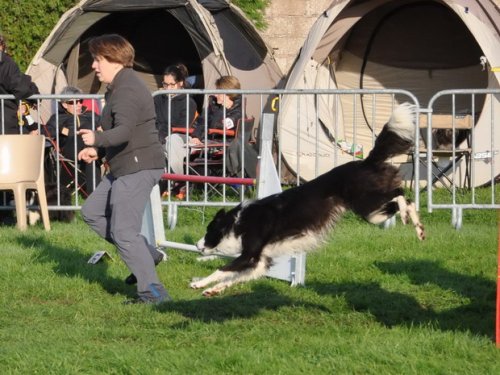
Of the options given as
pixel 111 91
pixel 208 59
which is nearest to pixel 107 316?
pixel 111 91

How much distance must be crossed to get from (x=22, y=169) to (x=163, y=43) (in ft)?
19.9

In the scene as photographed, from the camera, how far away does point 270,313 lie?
6133mm

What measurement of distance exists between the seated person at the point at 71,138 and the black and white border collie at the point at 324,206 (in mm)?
4412

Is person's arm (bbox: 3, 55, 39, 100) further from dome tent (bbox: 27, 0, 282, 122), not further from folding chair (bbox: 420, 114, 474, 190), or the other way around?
folding chair (bbox: 420, 114, 474, 190)

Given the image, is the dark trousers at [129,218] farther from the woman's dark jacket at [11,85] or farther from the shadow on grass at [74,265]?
the woman's dark jacket at [11,85]

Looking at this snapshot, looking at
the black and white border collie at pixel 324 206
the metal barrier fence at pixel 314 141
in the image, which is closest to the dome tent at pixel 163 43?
the metal barrier fence at pixel 314 141

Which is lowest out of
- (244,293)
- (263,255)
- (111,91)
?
(244,293)

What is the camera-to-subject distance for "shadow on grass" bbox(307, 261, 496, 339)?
586 cm

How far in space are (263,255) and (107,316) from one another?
1074 mm

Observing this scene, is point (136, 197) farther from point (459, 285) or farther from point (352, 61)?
point (352, 61)

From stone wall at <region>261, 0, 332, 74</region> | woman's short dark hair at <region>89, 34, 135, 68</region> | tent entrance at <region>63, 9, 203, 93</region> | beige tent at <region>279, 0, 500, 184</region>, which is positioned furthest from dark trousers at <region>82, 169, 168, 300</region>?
stone wall at <region>261, 0, 332, 74</region>

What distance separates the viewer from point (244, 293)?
679cm

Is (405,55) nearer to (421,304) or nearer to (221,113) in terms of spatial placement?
(221,113)

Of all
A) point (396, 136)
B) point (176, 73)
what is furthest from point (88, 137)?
point (176, 73)
